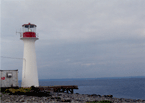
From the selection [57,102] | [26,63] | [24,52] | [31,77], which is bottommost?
[57,102]

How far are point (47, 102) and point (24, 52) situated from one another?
12.9 meters

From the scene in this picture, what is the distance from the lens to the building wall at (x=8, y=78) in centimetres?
2478

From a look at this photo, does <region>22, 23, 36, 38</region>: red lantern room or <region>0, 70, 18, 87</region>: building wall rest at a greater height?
<region>22, 23, 36, 38</region>: red lantern room

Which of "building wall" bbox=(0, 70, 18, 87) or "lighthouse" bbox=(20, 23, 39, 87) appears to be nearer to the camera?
"building wall" bbox=(0, 70, 18, 87)

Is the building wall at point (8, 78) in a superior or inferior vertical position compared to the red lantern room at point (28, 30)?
inferior

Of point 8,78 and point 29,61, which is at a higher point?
point 29,61

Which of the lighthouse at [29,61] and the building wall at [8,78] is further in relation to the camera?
the lighthouse at [29,61]

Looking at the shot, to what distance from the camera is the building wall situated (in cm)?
2478

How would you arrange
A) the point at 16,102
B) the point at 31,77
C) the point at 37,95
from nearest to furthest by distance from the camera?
1. the point at 16,102
2. the point at 37,95
3. the point at 31,77

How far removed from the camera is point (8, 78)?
25062mm

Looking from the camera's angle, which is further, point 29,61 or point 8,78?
point 29,61

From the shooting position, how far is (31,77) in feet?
86.7

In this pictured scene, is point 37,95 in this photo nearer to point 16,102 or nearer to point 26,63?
point 16,102

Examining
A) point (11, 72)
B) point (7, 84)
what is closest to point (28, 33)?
point (11, 72)
